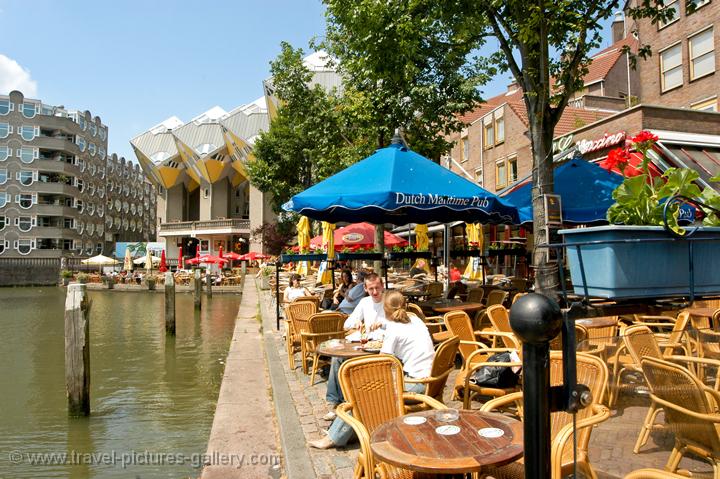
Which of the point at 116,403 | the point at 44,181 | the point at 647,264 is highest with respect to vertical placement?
the point at 44,181

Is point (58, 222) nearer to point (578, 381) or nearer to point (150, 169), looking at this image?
point (150, 169)

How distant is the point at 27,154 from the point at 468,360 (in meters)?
72.0

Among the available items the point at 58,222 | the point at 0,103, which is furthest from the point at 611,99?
the point at 0,103

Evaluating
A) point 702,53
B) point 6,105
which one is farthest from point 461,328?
point 6,105

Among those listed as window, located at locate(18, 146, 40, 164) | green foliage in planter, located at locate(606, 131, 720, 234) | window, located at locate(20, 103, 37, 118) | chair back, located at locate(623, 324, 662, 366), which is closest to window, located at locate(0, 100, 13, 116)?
window, located at locate(20, 103, 37, 118)

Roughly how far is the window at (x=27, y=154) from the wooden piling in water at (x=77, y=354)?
64.2 m

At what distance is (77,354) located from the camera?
30.1 ft

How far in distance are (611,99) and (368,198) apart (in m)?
27.1

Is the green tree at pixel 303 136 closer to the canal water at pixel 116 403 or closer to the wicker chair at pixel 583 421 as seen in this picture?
the canal water at pixel 116 403

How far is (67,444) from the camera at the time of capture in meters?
7.76

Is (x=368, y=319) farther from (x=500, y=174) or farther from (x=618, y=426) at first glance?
(x=500, y=174)

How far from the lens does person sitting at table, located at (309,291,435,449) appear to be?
14.0ft

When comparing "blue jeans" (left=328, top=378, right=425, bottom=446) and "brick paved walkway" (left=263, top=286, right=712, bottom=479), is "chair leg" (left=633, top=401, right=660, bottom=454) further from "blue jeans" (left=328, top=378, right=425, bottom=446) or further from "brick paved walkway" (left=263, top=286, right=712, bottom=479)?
"blue jeans" (left=328, top=378, right=425, bottom=446)

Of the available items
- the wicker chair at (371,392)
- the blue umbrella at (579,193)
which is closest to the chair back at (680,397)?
the wicker chair at (371,392)
